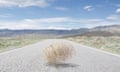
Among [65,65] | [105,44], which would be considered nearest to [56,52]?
[65,65]

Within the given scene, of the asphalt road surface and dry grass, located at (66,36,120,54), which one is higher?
the asphalt road surface

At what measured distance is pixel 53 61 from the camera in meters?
14.1

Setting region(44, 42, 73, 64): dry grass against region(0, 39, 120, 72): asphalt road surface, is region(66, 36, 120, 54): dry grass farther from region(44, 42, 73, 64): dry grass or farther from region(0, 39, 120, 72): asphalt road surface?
region(44, 42, 73, 64): dry grass

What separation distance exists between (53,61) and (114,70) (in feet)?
10.9

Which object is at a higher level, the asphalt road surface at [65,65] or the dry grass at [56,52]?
the dry grass at [56,52]

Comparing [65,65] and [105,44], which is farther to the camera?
[105,44]

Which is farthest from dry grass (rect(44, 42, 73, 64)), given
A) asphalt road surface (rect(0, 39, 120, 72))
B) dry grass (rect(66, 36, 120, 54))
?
dry grass (rect(66, 36, 120, 54))

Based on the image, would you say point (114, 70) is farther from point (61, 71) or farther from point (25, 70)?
point (25, 70)

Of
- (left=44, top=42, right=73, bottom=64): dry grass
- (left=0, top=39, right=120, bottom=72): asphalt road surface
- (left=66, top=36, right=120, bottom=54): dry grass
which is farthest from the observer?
(left=66, top=36, right=120, bottom=54): dry grass

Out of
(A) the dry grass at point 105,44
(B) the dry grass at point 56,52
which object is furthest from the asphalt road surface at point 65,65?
(A) the dry grass at point 105,44

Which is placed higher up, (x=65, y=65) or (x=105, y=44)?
(x=65, y=65)

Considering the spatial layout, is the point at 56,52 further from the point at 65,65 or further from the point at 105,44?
the point at 105,44

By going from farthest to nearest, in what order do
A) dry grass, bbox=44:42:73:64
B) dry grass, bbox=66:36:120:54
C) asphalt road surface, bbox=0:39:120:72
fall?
dry grass, bbox=66:36:120:54
dry grass, bbox=44:42:73:64
asphalt road surface, bbox=0:39:120:72

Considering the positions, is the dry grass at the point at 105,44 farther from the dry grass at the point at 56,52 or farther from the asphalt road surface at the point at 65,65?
the dry grass at the point at 56,52
